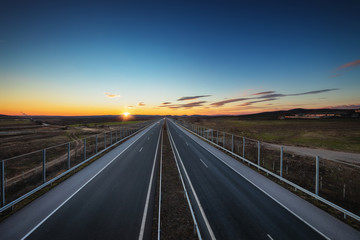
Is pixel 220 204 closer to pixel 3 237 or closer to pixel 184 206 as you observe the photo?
pixel 184 206

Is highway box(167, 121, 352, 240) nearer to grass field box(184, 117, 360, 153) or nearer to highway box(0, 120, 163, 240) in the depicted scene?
highway box(0, 120, 163, 240)

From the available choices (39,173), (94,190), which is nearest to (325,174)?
(94,190)

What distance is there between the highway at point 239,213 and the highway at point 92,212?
307 cm

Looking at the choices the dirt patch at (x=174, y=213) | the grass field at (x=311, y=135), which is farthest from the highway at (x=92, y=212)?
the grass field at (x=311, y=135)

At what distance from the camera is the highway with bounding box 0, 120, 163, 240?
668 cm

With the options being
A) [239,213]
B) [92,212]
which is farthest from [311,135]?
[92,212]

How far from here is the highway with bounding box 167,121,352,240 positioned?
6711 mm

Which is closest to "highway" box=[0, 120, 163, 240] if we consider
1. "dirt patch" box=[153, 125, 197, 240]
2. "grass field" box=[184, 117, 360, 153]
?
"dirt patch" box=[153, 125, 197, 240]

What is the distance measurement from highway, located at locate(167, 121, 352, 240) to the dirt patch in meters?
0.62

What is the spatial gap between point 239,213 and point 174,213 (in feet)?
11.8

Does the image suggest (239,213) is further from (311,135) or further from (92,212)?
(311,135)

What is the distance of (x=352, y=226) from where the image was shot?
7238mm

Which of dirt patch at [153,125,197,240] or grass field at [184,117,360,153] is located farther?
grass field at [184,117,360,153]

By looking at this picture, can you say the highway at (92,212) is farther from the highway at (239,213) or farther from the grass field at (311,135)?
the grass field at (311,135)
